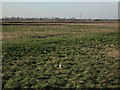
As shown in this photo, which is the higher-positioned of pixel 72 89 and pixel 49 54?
pixel 49 54

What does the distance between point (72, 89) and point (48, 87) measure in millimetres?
1241

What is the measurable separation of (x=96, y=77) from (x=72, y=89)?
198 cm

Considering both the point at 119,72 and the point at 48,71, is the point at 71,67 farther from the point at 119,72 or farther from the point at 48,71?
the point at 119,72

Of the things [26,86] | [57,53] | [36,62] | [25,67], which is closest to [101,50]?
[57,53]

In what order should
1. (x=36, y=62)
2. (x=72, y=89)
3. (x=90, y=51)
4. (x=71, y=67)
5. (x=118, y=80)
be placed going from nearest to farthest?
(x=72, y=89), (x=118, y=80), (x=71, y=67), (x=36, y=62), (x=90, y=51)

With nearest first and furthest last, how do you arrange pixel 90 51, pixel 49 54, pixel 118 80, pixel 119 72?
pixel 118 80 < pixel 119 72 < pixel 49 54 < pixel 90 51

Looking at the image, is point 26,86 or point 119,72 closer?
point 26,86

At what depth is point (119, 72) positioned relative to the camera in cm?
931

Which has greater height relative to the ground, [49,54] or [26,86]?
[49,54]

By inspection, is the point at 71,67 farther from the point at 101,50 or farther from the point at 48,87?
the point at 101,50

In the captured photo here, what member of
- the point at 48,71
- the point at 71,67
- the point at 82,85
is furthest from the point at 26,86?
the point at 71,67

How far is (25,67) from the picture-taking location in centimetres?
1006

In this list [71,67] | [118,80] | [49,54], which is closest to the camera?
[118,80]

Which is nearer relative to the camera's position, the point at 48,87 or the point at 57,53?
the point at 48,87
